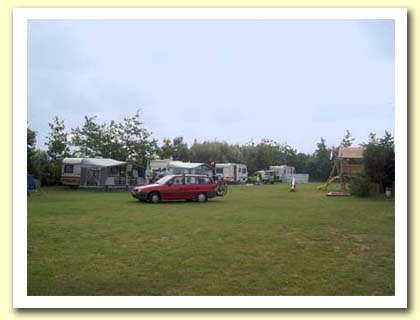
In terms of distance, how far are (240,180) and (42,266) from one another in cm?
3080

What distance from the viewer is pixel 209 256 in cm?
614

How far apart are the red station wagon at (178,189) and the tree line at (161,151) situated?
4.23m

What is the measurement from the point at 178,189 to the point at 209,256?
9.68 metres

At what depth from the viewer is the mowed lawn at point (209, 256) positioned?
484 cm

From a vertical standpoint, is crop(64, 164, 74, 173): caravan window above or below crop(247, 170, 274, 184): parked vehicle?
above

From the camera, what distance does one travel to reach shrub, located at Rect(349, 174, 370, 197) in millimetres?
18781

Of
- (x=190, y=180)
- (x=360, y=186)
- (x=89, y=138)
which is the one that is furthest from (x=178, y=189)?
(x=89, y=138)

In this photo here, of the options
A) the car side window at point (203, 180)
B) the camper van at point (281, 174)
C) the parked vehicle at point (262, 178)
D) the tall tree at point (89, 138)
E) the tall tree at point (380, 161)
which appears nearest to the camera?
the car side window at point (203, 180)

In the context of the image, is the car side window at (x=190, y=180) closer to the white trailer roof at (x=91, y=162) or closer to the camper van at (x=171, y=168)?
the white trailer roof at (x=91, y=162)

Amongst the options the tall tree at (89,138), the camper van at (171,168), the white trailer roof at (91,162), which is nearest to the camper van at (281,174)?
the camper van at (171,168)

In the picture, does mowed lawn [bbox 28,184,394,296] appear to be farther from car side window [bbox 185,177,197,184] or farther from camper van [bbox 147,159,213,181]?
camper van [bbox 147,159,213,181]

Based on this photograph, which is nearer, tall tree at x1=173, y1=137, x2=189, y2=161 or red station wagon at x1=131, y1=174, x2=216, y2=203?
red station wagon at x1=131, y1=174, x2=216, y2=203

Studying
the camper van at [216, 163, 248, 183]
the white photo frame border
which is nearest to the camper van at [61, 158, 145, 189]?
the camper van at [216, 163, 248, 183]

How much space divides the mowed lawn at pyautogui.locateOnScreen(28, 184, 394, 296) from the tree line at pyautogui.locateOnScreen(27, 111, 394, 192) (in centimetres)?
255
